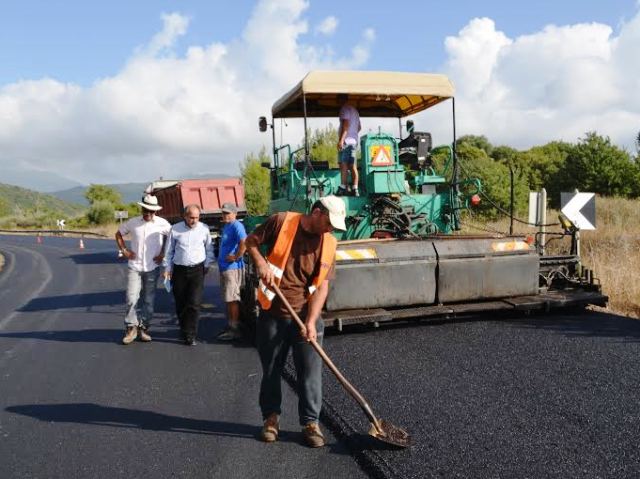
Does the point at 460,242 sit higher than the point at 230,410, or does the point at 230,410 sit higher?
the point at 460,242

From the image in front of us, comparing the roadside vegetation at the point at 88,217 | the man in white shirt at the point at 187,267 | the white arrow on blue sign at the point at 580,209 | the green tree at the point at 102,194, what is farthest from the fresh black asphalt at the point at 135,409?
the green tree at the point at 102,194

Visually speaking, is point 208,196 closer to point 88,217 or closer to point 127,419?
point 127,419

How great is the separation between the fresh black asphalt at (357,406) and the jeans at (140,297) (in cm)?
32

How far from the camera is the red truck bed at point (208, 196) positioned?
20.5m

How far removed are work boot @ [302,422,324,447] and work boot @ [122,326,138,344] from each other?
3663mm

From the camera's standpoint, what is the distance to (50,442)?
4184mm

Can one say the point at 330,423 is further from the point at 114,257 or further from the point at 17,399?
the point at 114,257

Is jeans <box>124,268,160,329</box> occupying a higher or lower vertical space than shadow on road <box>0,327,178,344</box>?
higher

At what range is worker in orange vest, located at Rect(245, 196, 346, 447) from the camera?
13.1 ft

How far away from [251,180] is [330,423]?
2696 centimetres

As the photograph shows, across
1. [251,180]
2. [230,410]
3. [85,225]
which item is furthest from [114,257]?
[85,225]

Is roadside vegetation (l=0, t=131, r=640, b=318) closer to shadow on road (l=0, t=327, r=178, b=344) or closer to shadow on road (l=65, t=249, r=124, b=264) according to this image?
shadow on road (l=0, t=327, r=178, b=344)

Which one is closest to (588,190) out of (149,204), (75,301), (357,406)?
(75,301)

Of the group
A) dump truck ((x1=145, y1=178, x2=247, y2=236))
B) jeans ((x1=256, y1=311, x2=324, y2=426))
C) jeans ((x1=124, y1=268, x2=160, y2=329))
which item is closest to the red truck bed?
dump truck ((x1=145, y1=178, x2=247, y2=236))
